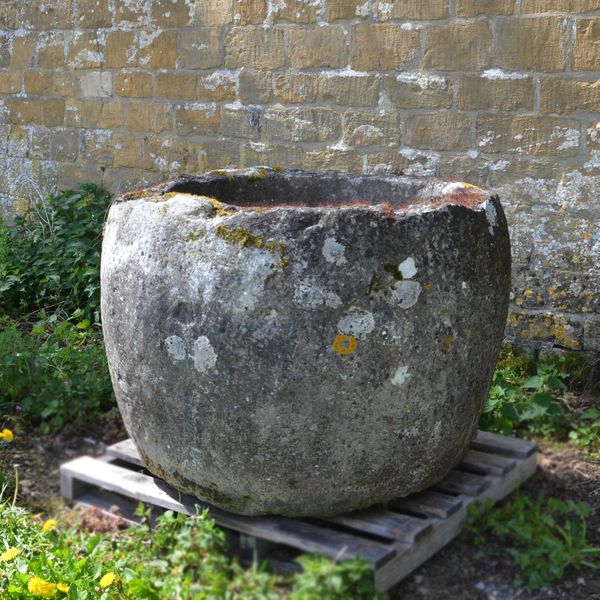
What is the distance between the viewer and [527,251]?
176 inches

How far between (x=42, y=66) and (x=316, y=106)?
2.57m

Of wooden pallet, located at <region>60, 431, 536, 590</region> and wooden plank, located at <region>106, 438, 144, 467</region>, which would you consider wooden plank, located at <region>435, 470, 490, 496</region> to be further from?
wooden plank, located at <region>106, 438, 144, 467</region>

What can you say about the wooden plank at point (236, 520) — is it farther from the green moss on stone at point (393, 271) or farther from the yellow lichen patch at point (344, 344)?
the green moss on stone at point (393, 271)

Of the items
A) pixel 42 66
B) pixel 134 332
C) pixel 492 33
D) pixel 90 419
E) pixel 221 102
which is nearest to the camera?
pixel 134 332

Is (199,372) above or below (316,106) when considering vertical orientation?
below

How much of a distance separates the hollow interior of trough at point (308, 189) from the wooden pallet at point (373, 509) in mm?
980

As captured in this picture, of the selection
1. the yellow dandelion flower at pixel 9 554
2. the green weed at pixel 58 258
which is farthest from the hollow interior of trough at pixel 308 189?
the green weed at pixel 58 258

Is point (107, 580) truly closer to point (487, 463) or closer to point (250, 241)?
point (250, 241)

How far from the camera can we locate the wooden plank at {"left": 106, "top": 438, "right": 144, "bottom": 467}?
10.4 feet

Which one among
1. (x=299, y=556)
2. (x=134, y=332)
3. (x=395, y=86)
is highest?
(x=395, y=86)

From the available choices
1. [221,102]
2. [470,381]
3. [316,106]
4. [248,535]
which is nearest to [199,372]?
[248,535]

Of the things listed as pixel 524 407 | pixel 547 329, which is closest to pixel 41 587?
pixel 524 407

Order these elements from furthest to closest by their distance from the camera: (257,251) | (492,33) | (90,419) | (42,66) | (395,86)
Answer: (42,66) → (395,86) → (492,33) → (90,419) → (257,251)

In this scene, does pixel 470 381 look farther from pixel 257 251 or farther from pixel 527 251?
pixel 527 251
